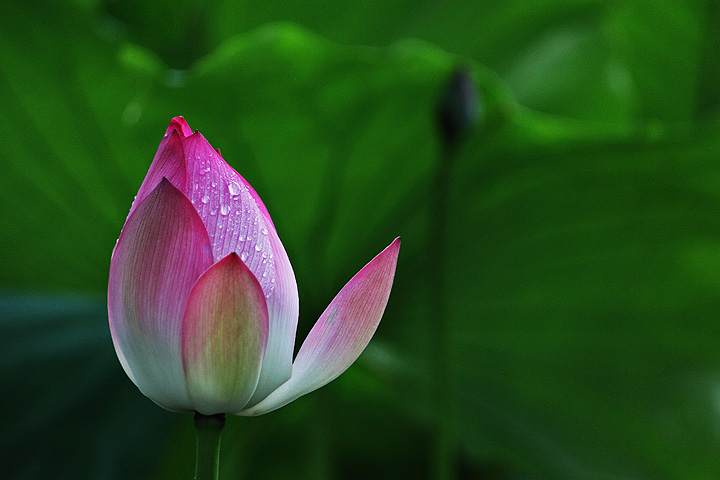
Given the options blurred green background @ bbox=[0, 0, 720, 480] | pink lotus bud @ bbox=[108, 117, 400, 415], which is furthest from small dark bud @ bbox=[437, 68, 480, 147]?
pink lotus bud @ bbox=[108, 117, 400, 415]

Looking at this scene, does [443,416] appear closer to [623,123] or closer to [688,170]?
[688,170]

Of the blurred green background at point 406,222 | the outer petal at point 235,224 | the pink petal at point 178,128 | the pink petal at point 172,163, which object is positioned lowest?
the outer petal at point 235,224

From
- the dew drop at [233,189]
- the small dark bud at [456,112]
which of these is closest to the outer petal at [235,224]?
the dew drop at [233,189]

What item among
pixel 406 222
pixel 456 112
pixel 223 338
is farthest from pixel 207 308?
pixel 406 222

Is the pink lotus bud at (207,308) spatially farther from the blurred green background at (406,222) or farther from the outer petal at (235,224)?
the blurred green background at (406,222)

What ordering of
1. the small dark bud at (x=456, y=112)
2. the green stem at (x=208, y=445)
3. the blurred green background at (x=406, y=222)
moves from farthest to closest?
the blurred green background at (x=406, y=222) < the small dark bud at (x=456, y=112) < the green stem at (x=208, y=445)

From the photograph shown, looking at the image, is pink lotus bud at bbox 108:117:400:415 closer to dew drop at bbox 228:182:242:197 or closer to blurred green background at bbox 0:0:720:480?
dew drop at bbox 228:182:242:197
